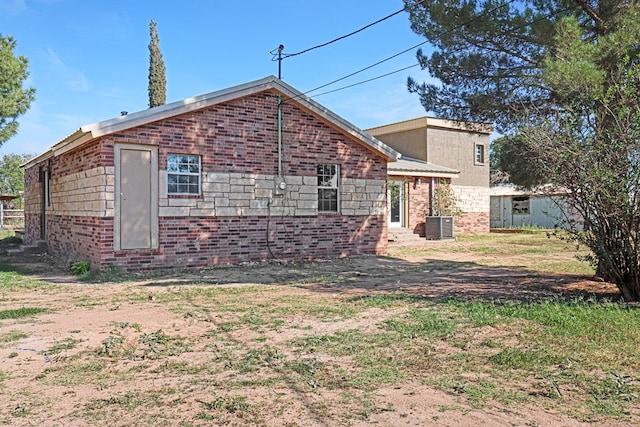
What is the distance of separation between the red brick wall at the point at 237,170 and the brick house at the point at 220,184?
0.02 metres

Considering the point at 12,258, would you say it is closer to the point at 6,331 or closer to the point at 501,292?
the point at 6,331

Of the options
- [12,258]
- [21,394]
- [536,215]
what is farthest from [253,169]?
[536,215]

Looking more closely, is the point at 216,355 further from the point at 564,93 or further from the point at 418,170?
the point at 418,170

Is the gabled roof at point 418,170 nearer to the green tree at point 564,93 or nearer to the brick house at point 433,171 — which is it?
the brick house at point 433,171

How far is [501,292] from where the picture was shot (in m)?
8.33

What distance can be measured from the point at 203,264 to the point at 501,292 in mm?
6399

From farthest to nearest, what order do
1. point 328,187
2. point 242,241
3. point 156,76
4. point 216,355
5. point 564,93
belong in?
point 156,76 < point 328,187 < point 242,241 < point 564,93 < point 216,355

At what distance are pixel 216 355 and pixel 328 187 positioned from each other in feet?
29.0

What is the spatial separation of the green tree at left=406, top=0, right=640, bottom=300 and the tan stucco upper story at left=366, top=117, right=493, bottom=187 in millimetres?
11162

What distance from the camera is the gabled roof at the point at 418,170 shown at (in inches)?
744

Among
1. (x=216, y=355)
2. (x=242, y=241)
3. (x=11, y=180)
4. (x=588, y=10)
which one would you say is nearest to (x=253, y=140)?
(x=242, y=241)

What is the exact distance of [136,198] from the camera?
35.1ft

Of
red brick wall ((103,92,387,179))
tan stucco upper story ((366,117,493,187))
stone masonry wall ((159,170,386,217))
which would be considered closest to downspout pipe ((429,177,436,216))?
tan stucco upper story ((366,117,493,187))

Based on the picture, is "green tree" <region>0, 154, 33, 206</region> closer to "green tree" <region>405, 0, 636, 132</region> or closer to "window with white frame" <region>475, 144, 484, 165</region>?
"window with white frame" <region>475, 144, 484, 165</region>
